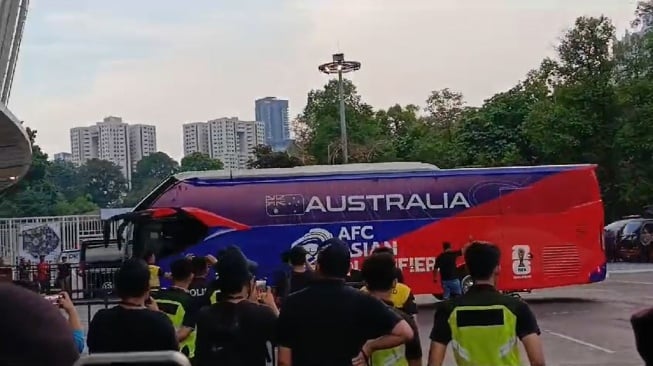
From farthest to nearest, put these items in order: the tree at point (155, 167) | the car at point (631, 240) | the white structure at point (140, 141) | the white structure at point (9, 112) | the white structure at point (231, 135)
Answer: the white structure at point (140, 141) → the white structure at point (231, 135) → the tree at point (155, 167) → the car at point (631, 240) → the white structure at point (9, 112)

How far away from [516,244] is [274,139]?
17006 centimetres

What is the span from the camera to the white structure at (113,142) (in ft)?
520

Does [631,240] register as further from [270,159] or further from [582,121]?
[270,159]

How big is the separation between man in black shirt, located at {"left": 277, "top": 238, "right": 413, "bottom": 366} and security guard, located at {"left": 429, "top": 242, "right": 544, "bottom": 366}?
40 cm

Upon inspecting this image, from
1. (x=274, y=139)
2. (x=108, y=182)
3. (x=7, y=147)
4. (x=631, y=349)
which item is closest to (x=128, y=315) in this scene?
(x=631, y=349)

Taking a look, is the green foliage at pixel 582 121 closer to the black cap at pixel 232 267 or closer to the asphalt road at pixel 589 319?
the asphalt road at pixel 589 319

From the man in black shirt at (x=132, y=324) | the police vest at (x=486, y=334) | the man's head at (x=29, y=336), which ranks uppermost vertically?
the man's head at (x=29, y=336)

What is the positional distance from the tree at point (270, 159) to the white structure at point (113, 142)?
332 ft

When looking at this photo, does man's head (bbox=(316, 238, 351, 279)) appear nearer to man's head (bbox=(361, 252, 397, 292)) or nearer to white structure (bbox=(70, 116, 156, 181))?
man's head (bbox=(361, 252, 397, 292))

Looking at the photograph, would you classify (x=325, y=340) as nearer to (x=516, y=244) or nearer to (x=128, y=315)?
(x=128, y=315)

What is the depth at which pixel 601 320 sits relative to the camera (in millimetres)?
17953

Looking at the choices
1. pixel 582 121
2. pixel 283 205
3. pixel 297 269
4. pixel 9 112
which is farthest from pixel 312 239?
pixel 582 121

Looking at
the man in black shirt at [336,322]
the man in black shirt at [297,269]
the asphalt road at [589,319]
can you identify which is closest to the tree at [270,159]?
the asphalt road at [589,319]

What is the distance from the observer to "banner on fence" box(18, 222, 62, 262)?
114 ft
